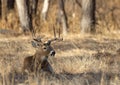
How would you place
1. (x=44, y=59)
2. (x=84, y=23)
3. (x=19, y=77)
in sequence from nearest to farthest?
(x=19, y=77) → (x=44, y=59) → (x=84, y=23)

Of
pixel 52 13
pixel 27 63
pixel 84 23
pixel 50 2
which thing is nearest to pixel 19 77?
pixel 27 63

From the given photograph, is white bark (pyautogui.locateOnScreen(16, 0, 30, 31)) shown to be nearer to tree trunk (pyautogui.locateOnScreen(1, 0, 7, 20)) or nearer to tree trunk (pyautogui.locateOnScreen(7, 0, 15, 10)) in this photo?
tree trunk (pyautogui.locateOnScreen(1, 0, 7, 20))

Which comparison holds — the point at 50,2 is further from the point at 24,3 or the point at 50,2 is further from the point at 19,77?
the point at 19,77

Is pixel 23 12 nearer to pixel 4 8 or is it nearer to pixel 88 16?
pixel 88 16

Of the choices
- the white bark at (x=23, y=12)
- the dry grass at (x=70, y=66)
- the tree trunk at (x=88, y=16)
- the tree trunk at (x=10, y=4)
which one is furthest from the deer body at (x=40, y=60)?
the tree trunk at (x=10, y=4)

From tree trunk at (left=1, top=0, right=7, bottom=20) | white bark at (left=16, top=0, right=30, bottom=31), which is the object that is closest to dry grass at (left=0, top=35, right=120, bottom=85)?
white bark at (left=16, top=0, right=30, bottom=31)

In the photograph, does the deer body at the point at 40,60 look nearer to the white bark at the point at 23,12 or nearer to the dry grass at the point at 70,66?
the dry grass at the point at 70,66

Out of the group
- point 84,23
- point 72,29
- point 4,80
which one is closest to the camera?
point 4,80

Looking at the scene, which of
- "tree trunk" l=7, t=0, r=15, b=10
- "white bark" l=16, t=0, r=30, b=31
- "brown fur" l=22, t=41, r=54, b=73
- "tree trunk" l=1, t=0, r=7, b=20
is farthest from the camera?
"tree trunk" l=7, t=0, r=15, b=10

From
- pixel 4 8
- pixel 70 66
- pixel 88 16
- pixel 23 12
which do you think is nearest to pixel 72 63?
pixel 70 66

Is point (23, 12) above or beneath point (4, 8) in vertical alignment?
above

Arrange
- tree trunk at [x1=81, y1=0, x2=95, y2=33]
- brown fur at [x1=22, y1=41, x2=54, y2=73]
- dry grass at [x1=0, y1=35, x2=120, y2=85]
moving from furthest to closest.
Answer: tree trunk at [x1=81, y1=0, x2=95, y2=33] < brown fur at [x1=22, y1=41, x2=54, y2=73] < dry grass at [x1=0, y1=35, x2=120, y2=85]

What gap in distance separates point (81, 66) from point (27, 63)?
1.01m

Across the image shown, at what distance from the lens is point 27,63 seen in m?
8.81
